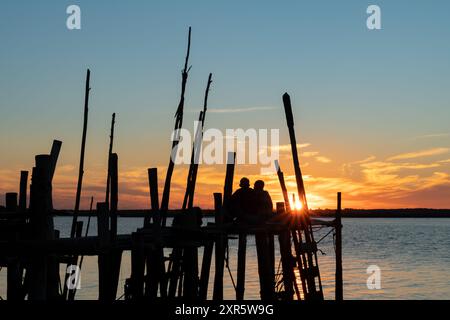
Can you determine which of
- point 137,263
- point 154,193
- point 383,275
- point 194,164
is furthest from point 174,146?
point 383,275

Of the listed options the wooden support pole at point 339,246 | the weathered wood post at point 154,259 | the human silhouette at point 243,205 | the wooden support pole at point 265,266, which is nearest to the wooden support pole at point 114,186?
the weathered wood post at point 154,259

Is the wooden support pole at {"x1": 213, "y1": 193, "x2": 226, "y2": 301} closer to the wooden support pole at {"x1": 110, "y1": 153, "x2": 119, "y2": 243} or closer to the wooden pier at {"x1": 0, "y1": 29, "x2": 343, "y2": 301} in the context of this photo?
the wooden pier at {"x1": 0, "y1": 29, "x2": 343, "y2": 301}

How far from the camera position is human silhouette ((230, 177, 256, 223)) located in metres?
17.0

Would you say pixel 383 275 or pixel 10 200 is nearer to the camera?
pixel 10 200

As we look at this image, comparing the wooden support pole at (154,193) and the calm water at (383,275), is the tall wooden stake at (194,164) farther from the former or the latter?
the calm water at (383,275)

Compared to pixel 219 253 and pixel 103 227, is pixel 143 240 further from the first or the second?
pixel 219 253

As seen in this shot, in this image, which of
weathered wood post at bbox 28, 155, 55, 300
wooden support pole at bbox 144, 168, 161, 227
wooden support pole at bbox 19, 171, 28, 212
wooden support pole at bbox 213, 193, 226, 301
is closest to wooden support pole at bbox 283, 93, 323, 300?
wooden support pole at bbox 213, 193, 226, 301

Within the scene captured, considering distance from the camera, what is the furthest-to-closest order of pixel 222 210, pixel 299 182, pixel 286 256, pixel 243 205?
pixel 286 256, pixel 299 182, pixel 243 205, pixel 222 210

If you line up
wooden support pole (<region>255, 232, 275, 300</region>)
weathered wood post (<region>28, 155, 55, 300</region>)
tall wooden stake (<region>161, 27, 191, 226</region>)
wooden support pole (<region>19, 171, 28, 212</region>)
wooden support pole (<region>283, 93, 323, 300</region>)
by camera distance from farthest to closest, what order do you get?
wooden support pole (<region>255, 232, 275, 300</region>) < wooden support pole (<region>283, 93, 323, 300</region>) < tall wooden stake (<region>161, 27, 191, 226</region>) < wooden support pole (<region>19, 171, 28, 212</region>) < weathered wood post (<region>28, 155, 55, 300</region>)

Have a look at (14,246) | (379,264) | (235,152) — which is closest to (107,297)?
(14,246)

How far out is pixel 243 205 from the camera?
17.1 m
